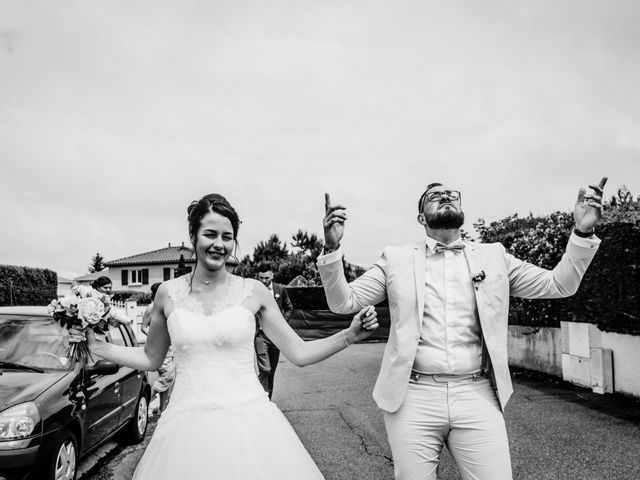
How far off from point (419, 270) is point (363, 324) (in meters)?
0.57

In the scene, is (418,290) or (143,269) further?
(143,269)

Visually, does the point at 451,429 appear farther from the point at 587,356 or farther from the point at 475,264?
the point at 587,356

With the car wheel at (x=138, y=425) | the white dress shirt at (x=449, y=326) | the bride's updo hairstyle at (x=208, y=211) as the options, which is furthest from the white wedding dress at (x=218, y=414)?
the car wheel at (x=138, y=425)

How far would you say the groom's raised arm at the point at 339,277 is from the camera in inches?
131

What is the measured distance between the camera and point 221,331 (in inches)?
126

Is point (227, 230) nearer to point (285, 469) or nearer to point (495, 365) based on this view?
point (285, 469)

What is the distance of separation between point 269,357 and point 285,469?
4.69 meters

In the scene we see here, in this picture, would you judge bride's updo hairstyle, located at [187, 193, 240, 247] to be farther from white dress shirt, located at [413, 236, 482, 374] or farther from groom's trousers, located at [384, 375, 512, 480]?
groom's trousers, located at [384, 375, 512, 480]

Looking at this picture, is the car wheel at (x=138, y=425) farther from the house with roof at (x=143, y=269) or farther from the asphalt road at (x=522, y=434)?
the house with roof at (x=143, y=269)

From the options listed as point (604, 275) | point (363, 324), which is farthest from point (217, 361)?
point (604, 275)

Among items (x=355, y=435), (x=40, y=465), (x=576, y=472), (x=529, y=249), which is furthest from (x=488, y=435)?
(x=529, y=249)

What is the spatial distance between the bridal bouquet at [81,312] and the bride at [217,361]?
0.23ft

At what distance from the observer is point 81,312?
11.1ft

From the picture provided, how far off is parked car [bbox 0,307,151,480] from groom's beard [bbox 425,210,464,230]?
2354 millimetres
